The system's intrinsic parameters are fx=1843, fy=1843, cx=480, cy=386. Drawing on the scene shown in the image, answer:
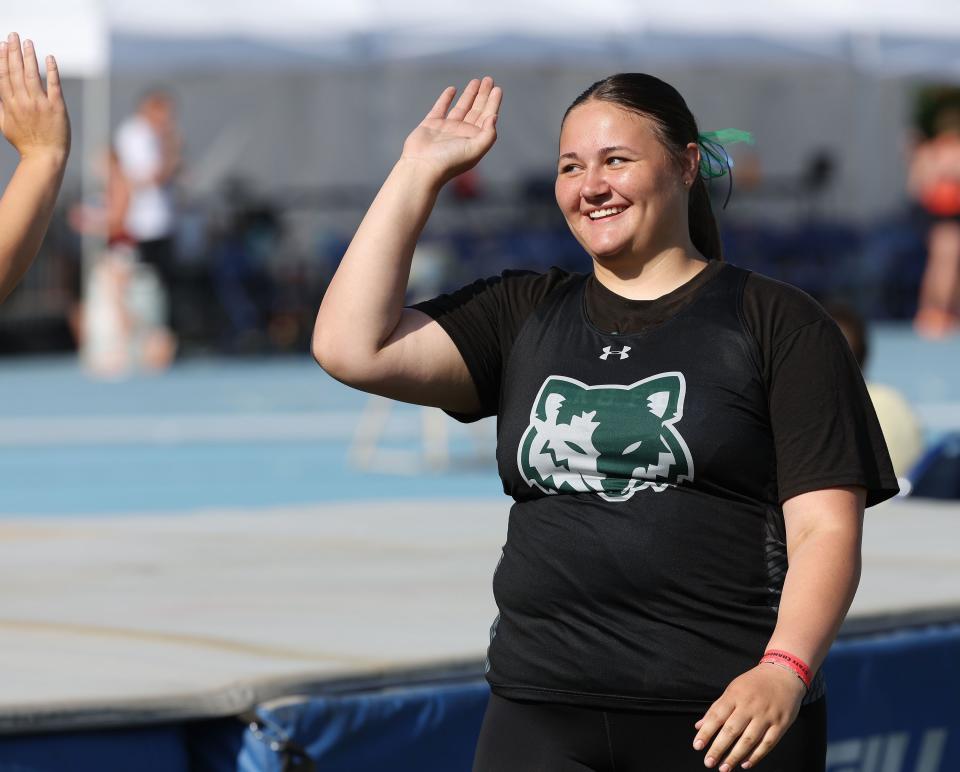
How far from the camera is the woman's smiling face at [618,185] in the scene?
2633 millimetres

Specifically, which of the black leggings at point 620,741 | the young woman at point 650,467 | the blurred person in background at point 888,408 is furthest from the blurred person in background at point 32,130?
the blurred person in background at point 888,408

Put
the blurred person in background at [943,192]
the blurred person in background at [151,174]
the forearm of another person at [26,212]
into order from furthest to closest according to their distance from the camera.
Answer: the blurred person in background at [943,192] < the blurred person in background at [151,174] < the forearm of another person at [26,212]

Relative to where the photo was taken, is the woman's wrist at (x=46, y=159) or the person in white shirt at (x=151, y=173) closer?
the woman's wrist at (x=46, y=159)

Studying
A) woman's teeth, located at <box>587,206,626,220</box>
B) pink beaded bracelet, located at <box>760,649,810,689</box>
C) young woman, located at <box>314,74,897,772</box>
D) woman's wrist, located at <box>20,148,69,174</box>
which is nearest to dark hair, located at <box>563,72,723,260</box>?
young woman, located at <box>314,74,897,772</box>

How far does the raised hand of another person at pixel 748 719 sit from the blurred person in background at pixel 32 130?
1392mm

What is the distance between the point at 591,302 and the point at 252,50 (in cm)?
1336

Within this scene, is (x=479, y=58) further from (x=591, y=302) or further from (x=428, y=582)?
(x=591, y=302)

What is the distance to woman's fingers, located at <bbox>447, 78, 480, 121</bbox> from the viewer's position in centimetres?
285

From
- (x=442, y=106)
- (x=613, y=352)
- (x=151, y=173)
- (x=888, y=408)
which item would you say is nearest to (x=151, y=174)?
(x=151, y=173)

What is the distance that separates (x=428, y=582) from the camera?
4.96 m

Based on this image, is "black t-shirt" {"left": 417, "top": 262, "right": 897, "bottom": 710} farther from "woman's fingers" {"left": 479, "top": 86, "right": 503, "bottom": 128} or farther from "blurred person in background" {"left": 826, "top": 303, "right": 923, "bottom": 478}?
"blurred person in background" {"left": 826, "top": 303, "right": 923, "bottom": 478}

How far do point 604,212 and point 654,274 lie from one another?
0.38 ft

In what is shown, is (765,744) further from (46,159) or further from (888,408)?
(888,408)

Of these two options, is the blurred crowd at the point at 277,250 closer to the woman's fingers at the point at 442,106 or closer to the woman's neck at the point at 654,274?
the woman's fingers at the point at 442,106
